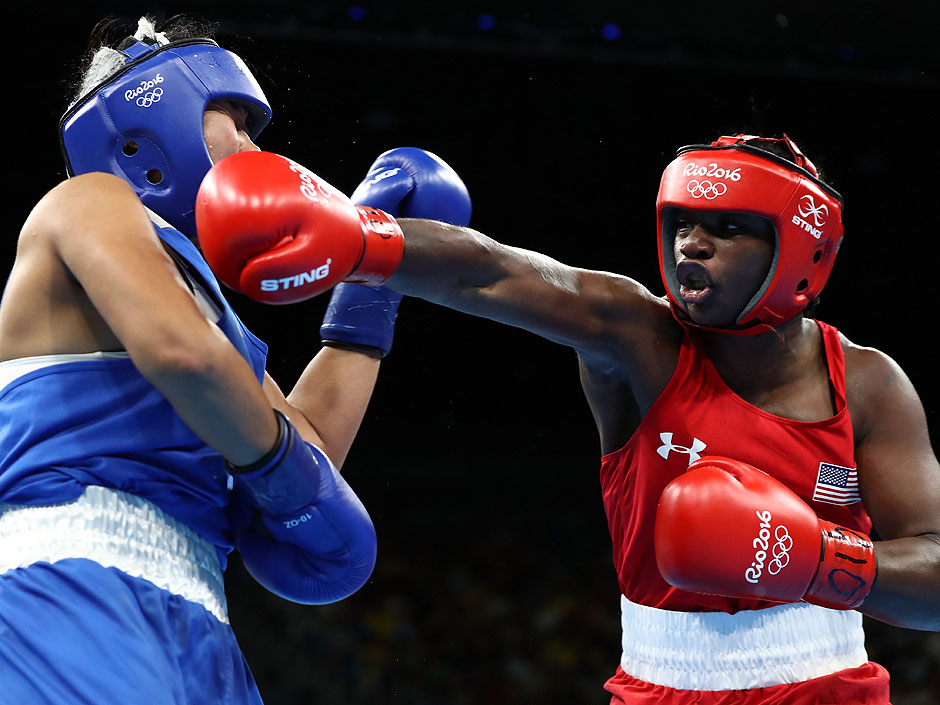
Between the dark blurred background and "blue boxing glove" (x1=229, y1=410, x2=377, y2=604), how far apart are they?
461 centimetres

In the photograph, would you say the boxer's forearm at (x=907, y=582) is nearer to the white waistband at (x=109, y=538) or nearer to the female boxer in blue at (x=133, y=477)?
the female boxer in blue at (x=133, y=477)

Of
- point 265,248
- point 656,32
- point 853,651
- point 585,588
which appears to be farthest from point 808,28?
point 265,248

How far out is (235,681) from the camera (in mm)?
1839

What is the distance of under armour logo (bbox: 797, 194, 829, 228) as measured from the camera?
2594mm

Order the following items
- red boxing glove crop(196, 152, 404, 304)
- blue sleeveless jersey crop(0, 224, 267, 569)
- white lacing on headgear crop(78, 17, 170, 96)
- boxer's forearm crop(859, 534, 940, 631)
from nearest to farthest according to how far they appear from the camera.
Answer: blue sleeveless jersey crop(0, 224, 267, 569) → red boxing glove crop(196, 152, 404, 304) → white lacing on headgear crop(78, 17, 170, 96) → boxer's forearm crop(859, 534, 940, 631)

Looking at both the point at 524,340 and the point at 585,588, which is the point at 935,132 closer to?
the point at 524,340

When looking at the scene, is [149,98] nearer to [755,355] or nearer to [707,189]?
[707,189]

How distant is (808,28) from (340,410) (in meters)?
5.72

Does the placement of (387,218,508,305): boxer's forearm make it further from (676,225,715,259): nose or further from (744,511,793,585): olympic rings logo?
(744,511,793,585): olympic rings logo

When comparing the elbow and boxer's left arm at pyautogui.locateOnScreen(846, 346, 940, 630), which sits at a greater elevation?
the elbow

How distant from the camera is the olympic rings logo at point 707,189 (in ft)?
8.38

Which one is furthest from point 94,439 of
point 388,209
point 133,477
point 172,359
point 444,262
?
point 388,209

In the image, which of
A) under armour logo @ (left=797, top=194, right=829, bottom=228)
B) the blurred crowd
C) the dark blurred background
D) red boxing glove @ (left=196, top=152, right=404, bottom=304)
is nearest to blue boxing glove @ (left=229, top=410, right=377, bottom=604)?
red boxing glove @ (left=196, top=152, right=404, bottom=304)

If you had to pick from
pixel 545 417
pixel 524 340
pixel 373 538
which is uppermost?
pixel 373 538
